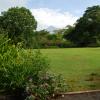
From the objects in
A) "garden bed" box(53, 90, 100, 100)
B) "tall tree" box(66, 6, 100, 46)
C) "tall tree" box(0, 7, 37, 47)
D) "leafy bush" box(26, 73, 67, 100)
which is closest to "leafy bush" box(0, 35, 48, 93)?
"leafy bush" box(26, 73, 67, 100)

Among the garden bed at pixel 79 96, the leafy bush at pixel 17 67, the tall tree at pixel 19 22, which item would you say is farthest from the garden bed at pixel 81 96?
the tall tree at pixel 19 22

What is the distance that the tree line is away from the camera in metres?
48.1

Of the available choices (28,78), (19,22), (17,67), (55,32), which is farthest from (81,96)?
(55,32)

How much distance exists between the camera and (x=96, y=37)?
57312 millimetres

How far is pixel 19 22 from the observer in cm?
4775

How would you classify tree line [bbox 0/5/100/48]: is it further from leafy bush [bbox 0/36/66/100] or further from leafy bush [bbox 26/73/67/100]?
leafy bush [bbox 26/73/67/100]

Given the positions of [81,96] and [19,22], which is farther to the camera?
[19,22]

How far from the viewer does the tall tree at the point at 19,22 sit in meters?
47.0

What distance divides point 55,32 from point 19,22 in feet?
67.2

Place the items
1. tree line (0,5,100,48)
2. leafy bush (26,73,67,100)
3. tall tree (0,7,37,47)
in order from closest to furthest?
1. leafy bush (26,73,67,100)
2. tall tree (0,7,37,47)
3. tree line (0,5,100,48)

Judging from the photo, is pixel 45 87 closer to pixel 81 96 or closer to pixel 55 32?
pixel 81 96

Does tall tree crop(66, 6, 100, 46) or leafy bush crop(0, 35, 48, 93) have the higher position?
tall tree crop(66, 6, 100, 46)

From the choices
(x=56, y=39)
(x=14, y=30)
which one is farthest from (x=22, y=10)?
(x=56, y=39)

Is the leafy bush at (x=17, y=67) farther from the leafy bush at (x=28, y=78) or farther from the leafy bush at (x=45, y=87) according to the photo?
the leafy bush at (x=45, y=87)
